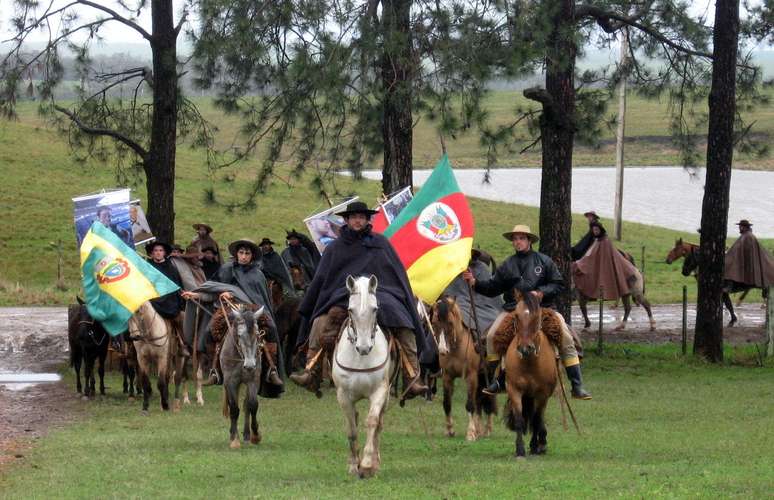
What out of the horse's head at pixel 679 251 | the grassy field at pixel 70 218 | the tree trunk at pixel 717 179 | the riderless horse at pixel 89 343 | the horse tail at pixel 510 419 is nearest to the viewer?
the horse tail at pixel 510 419

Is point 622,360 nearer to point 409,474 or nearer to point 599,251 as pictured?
point 599,251

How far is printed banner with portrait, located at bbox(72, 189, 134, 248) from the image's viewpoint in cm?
2339

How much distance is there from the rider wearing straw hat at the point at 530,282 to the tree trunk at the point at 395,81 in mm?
6292

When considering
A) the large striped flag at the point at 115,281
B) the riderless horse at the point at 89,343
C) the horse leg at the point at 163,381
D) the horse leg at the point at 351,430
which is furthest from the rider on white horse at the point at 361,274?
the riderless horse at the point at 89,343

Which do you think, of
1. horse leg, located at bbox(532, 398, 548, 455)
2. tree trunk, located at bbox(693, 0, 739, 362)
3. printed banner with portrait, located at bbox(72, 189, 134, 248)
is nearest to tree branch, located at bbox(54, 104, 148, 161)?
printed banner with portrait, located at bbox(72, 189, 134, 248)

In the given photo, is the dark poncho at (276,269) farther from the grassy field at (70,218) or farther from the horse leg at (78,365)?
the grassy field at (70,218)

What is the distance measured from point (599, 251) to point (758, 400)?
10699 mm

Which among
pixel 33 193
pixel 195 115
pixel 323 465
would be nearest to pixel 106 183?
pixel 33 193

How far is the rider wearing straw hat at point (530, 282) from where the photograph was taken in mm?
15086

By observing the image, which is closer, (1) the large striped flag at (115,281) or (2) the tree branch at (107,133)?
(1) the large striped flag at (115,281)

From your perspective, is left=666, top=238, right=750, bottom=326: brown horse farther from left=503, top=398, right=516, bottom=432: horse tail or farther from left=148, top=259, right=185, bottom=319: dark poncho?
left=503, top=398, right=516, bottom=432: horse tail

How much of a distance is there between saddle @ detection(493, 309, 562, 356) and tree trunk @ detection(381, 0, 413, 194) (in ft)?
23.3

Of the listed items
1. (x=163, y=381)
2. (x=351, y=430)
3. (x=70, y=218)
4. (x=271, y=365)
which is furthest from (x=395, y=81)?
(x=70, y=218)

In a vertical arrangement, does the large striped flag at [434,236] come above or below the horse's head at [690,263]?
above
